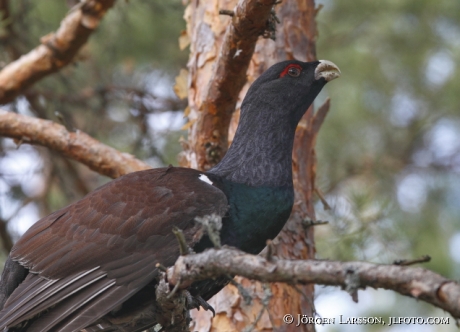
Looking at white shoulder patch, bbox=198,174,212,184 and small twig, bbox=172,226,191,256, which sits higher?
white shoulder patch, bbox=198,174,212,184

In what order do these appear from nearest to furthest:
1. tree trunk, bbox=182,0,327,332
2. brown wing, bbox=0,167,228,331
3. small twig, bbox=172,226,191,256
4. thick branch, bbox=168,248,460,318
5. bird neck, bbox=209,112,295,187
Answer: thick branch, bbox=168,248,460,318 < small twig, bbox=172,226,191,256 < brown wing, bbox=0,167,228,331 < bird neck, bbox=209,112,295,187 < tree trunk, bbox=182,0,327,332

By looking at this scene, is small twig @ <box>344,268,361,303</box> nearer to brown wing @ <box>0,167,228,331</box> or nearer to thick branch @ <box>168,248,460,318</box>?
thick branch @ <box>168,248,460,318</box>

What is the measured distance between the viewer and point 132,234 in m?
3.58

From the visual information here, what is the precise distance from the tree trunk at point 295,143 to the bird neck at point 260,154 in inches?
16.6

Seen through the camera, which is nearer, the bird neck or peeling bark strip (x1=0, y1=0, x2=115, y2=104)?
the bird neck

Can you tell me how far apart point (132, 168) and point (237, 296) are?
1.24 meters

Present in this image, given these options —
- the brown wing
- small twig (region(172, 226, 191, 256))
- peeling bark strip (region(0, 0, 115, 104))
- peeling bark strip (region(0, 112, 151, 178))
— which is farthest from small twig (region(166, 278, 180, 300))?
peeling bark strip (region(0, 0, 115, 104))

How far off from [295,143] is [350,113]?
16.8ft

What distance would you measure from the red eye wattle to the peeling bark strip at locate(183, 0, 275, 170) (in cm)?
28

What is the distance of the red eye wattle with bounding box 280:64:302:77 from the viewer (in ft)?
14.3

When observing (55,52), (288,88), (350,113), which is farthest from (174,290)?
(350,113)

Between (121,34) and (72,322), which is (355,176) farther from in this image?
(72,322)

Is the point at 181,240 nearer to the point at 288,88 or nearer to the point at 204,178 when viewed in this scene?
the point at 204,178

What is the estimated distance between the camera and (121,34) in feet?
27.4
